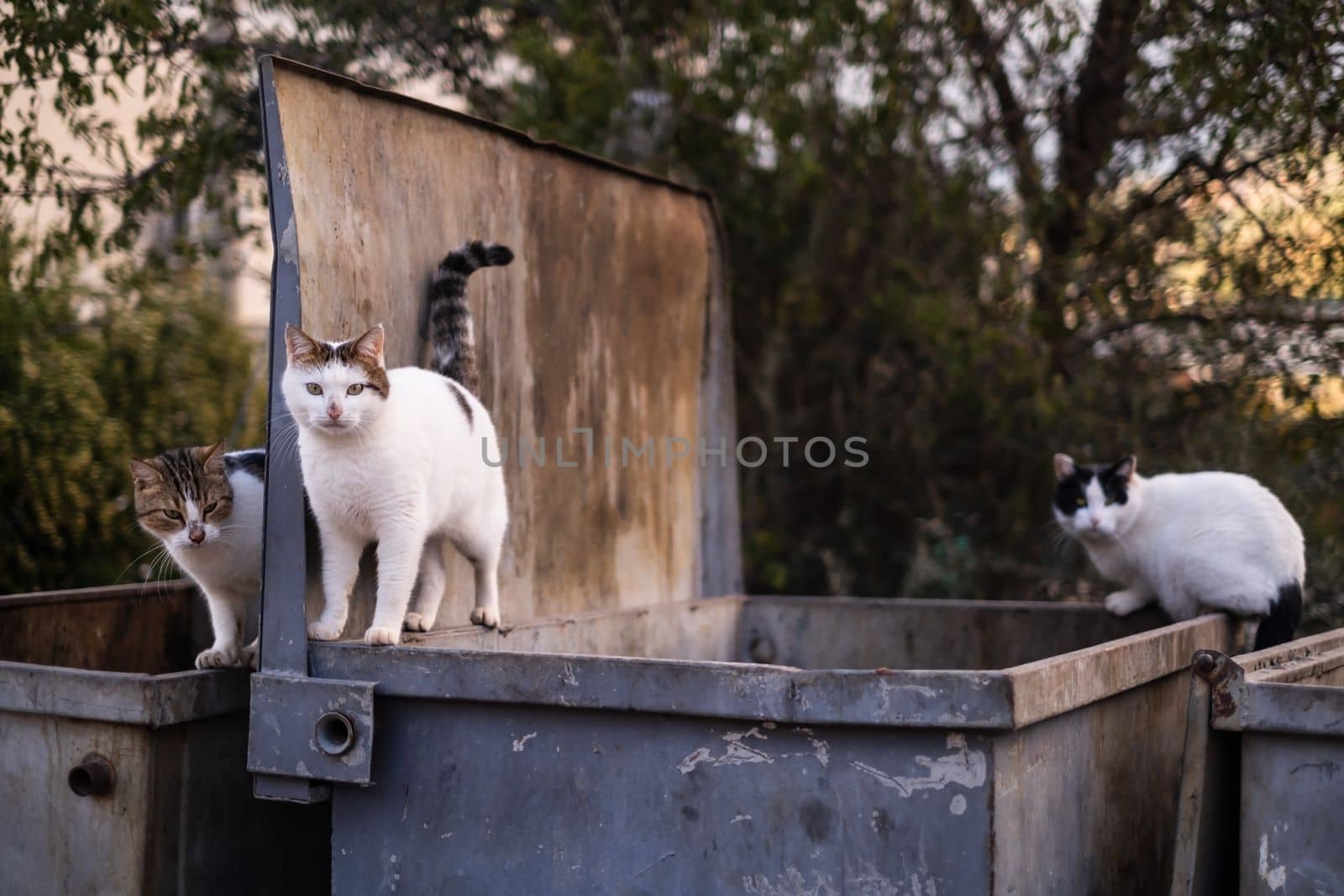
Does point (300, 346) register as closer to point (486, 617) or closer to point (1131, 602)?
point (486, 617)

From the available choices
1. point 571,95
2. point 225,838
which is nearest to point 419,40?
point 571,95

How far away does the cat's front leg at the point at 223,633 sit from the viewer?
2.86 m

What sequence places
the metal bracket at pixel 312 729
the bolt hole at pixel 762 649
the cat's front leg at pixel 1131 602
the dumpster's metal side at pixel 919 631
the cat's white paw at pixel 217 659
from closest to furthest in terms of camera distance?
the metal bracket at pixel 312 729, the cat's white paw at pixel 217 659, the cat's front leg at pixel 1131 602, the dumpster's metal side at pixel 919 631, the bolt hole at pixel 762 649

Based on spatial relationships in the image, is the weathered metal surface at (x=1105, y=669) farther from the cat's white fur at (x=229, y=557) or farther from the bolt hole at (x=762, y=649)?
the cat's white fur at (x=229, y=557)

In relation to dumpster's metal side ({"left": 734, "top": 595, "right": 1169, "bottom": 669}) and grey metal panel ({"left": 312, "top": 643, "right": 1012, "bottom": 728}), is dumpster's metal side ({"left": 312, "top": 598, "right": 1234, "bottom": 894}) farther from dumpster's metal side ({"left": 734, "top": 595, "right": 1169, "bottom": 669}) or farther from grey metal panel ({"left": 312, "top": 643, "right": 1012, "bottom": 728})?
dumpster's metal side ({"left": 734, "top": 595, "right": 1169, "bottom": 669})

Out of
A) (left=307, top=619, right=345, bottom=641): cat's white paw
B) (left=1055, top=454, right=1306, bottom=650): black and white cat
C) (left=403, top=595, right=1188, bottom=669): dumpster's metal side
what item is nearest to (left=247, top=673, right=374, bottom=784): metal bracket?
(left=307, top=619, right=345, bottom=641): cat's white paw

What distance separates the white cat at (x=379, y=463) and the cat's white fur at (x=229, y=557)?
367 millimetres

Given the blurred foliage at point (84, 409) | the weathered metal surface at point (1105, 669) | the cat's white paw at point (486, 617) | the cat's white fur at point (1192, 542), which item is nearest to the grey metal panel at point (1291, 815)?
the weathered metal surface at point (1105, 669)

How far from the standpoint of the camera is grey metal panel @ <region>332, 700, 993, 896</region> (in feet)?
6.97

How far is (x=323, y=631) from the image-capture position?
265cm

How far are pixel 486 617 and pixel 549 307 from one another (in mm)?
1101

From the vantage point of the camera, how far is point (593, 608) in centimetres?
408

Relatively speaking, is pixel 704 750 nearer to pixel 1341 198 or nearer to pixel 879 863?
pixel 879 863

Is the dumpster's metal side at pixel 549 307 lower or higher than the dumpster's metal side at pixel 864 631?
higher
